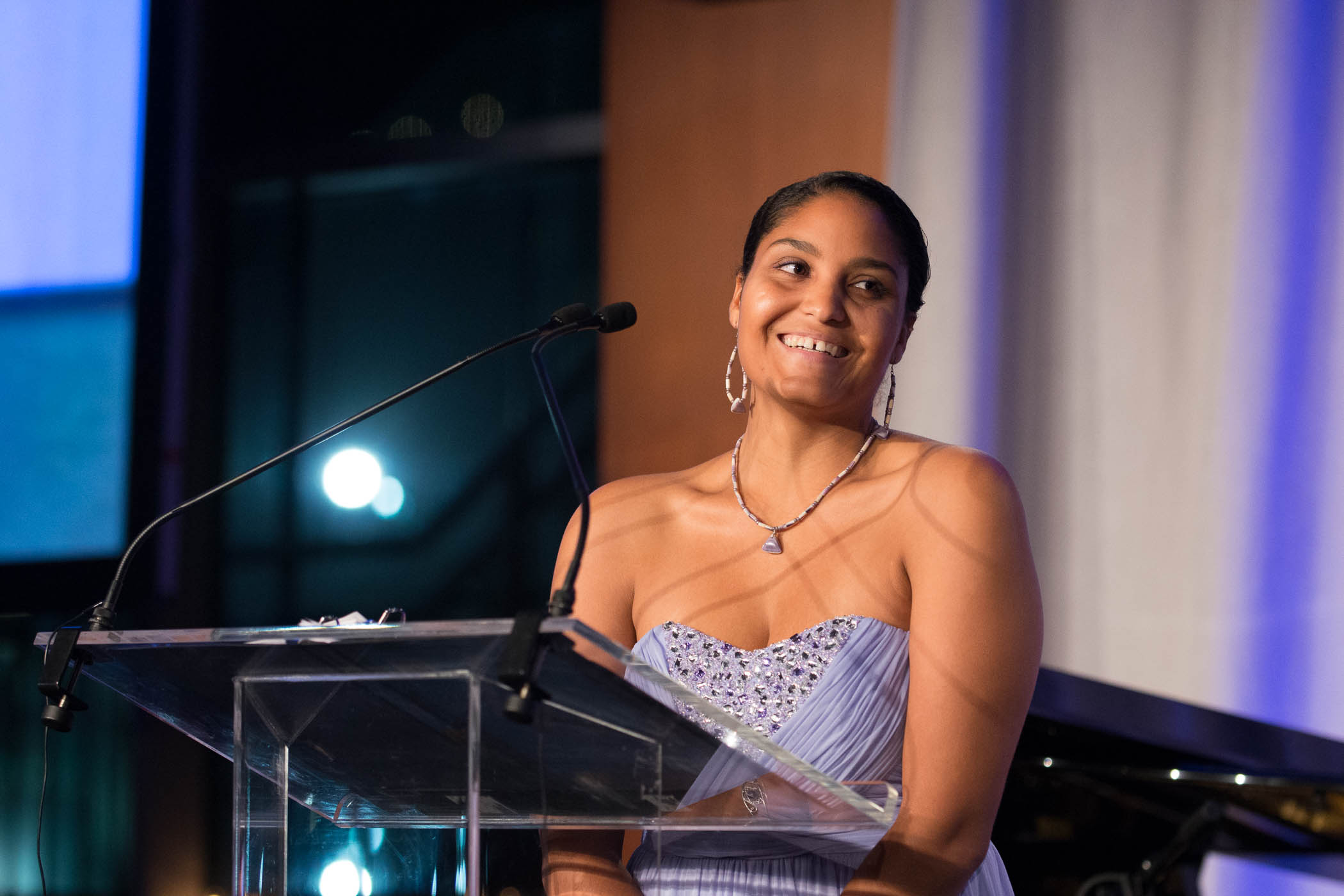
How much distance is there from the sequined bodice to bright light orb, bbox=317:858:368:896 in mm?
465

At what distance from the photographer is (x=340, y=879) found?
1.15 m

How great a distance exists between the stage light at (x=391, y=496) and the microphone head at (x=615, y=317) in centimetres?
251

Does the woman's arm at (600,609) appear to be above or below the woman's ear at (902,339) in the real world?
below

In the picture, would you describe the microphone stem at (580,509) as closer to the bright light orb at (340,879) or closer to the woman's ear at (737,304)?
the bright light orb at (340,879)

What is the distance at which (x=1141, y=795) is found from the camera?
7.20 ft

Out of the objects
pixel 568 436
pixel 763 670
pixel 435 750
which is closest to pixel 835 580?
pixel 763 670

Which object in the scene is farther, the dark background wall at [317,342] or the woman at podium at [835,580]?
the dark background wall at [317,342]

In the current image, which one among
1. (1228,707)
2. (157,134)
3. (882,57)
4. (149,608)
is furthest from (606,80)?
(1228,707)

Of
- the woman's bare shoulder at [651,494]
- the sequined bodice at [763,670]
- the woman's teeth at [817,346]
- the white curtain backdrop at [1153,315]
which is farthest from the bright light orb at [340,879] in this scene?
the white curtain backdrop at [1153,315]

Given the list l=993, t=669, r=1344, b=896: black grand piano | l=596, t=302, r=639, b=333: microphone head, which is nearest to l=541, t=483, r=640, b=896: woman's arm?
l=596, t=302, r=639, b=333: microphone head

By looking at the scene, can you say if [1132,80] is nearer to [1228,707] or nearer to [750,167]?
[750,167]

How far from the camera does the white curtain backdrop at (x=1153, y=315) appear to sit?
2.72 m

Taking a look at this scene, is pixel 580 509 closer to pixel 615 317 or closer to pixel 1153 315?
pixel 615 317

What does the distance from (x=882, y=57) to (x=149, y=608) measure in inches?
95.4
